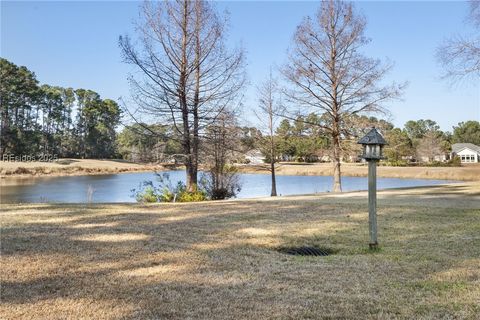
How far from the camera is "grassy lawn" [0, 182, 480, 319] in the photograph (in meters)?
3.53

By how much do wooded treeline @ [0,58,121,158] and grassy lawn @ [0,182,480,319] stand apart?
157ft

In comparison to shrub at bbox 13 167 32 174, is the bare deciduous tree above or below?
above

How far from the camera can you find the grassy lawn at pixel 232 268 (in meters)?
3.53

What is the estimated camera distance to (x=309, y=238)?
6.87 meters

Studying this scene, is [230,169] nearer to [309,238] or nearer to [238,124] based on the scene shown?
[238,124]

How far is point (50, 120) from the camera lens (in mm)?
70062

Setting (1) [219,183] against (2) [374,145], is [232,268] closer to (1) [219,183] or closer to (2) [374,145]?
(2) [374,145]

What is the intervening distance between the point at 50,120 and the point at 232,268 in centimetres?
7222

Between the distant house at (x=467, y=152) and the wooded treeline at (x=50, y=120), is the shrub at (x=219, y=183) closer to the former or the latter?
the wooded treeline at (x=50, y=120)

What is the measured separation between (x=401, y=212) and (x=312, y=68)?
10.6 m

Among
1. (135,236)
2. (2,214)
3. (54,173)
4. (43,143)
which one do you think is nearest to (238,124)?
(2,214)

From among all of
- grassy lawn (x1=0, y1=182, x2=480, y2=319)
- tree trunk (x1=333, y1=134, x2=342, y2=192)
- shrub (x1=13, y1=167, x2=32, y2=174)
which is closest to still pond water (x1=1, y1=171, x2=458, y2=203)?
tree trunk (x1=333, y1=134, x2=342, y2=192)

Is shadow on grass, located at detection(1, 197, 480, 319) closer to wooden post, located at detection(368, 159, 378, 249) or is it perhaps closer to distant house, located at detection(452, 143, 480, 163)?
wooden post, located at detection(368, 159, 378, 249)

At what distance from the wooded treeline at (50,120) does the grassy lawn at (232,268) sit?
47709mm
